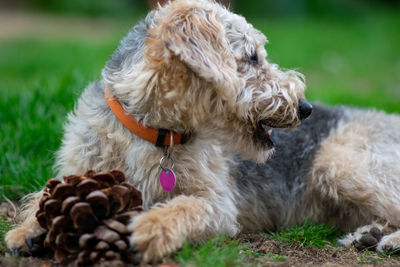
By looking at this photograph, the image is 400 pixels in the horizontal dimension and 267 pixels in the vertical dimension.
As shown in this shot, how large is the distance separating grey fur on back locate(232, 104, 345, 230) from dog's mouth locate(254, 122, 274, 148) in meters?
0.66

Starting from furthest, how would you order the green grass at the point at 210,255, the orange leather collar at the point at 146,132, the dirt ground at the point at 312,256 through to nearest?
1. the orange leather collar at the point at 146,132
2. the dirt ground at the point at 312,256
3. the green grass at the point at 210,255

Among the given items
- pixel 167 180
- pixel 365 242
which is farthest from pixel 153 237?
pixel 365 242

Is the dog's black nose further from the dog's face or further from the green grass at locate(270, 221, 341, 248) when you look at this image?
the green grass at locate(270, 221, 341, 248)

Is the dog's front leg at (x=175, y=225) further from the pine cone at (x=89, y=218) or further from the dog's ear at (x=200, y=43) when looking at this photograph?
the dog's ear at (x=200, y=43)

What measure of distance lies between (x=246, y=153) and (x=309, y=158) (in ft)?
3.95

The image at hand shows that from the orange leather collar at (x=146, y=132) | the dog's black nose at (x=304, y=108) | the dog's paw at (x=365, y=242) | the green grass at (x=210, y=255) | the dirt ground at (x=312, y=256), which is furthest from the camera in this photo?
the dog's paw at (x=365, y=242)

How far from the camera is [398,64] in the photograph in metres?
12.8

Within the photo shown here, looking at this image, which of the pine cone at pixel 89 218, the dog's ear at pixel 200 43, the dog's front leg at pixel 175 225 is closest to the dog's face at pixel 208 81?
the dog's ear at pixel 200 43

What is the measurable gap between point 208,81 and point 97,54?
9023 mm

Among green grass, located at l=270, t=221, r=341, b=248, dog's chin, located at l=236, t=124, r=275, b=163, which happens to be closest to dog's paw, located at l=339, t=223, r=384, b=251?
green grass, located at l=270, t=221, r=341, b=248

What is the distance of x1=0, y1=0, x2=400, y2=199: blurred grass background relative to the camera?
17.2ft

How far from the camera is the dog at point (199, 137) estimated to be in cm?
329

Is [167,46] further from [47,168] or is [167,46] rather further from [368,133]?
[368,133]

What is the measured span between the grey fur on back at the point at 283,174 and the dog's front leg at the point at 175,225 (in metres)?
0.80
